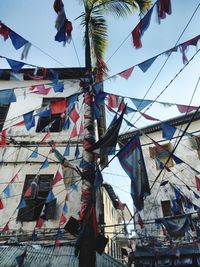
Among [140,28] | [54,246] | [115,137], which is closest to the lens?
[115,137]

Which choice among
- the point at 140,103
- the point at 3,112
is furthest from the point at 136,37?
the point at 3,112

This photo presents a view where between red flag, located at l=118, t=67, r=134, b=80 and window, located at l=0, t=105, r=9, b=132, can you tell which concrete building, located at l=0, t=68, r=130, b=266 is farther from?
red flag, located at l=118, t=67, r=134, b=80

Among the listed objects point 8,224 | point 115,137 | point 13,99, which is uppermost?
point 13,99

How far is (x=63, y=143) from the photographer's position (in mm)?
10039

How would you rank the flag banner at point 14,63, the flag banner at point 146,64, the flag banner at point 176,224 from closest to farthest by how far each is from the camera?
the flag banner at point 146,64, the flag banner at point 14,63, the flag banner at point 176,224

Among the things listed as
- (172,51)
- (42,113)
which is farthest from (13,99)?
(172,51)

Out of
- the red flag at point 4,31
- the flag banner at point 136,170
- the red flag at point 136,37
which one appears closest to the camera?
the flag banner at point 136,170

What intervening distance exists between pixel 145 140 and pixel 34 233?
11.9m

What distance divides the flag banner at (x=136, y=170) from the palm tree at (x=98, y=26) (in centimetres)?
466

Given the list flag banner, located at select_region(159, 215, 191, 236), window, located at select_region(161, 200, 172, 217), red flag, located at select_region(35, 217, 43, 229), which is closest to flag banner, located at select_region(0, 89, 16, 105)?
red flag, located at select_region(35, 217, 43, 229)

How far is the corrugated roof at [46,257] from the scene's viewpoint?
6.76 metres

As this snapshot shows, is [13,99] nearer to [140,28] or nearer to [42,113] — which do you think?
[42,113]

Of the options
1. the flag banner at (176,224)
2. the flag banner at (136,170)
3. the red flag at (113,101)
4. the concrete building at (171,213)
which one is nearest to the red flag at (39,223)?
the concrete building at (171,213)

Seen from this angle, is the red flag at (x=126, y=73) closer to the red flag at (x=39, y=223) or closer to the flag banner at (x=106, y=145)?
the flag banner at (x=106, y=145)
